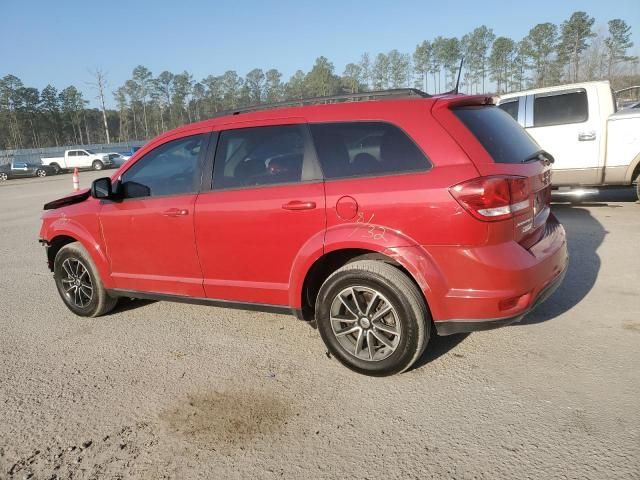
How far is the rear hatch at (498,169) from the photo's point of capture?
2.73 meters

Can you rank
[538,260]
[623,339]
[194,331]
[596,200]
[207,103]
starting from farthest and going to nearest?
1. [207,103]
2. [596,200]
3. [194,331]
4. [623,339]
5. [538,260]

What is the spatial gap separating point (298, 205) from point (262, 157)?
0.57 metres

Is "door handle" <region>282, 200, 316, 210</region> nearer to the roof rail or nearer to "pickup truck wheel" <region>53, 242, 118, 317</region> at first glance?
the roof rail

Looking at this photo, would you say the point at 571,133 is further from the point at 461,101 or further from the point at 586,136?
the point at 461,101

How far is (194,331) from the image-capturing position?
13.6 ft

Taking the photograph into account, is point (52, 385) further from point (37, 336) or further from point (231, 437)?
point (231, 437)

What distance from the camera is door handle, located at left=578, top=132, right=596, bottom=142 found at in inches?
299

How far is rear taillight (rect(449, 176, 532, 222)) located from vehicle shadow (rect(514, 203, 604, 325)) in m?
1.43

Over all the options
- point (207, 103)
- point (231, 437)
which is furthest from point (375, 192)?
point (207, 103)

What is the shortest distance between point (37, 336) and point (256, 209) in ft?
8.33

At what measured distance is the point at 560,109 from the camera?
797 centimetres

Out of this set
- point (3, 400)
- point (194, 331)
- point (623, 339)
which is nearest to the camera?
point (3, 400)

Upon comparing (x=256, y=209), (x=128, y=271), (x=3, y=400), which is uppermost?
(x=256, y=209)

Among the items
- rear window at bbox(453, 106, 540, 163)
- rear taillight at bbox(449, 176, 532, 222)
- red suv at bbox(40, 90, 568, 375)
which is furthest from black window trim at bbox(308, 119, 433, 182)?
rear window at bbox(453, 106, 540, 163)
